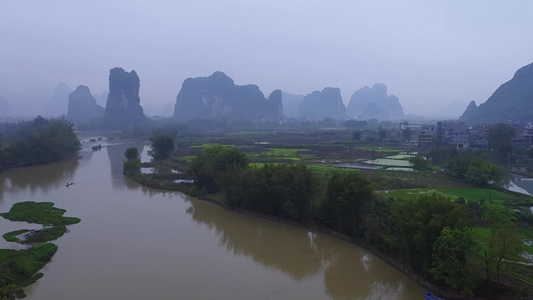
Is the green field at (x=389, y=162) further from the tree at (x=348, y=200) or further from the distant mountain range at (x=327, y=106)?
the distant mountain range at (x=327, y=106)

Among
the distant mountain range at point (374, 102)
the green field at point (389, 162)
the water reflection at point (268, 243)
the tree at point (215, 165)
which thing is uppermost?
the distant mountain range at point (374, 102)

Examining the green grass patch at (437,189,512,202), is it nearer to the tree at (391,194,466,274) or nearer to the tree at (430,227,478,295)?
the tree at (391,194,466,274)

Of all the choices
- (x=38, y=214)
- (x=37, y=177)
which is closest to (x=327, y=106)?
(x=37, y=177)

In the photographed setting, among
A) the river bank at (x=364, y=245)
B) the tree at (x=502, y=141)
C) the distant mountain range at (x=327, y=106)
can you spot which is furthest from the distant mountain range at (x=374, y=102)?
the river bank at (x=364, y=245)

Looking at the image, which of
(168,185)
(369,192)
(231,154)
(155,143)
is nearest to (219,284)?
(369,192)

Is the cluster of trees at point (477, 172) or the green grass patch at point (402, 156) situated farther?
the green grass patch at point (402, 156)

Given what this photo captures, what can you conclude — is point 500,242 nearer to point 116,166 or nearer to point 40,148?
point 116,166
